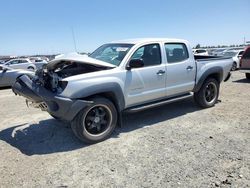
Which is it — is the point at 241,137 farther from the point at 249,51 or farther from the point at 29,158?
the point at 249,51

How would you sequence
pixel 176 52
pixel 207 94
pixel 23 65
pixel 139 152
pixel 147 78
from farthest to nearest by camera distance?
1. pixel 23 65
2. pixel 207 94
3. pixel 176 52
4. pixel 147 78
5. pixel 139 152

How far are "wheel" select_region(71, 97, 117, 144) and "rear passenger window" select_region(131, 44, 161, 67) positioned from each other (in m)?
1.31

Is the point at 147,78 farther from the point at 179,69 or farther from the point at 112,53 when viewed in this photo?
the point at 179,69

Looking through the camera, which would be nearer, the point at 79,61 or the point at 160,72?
the point at 79,61

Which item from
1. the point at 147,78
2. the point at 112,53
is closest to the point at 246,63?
the point at 147,78

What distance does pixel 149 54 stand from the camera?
6.07 m

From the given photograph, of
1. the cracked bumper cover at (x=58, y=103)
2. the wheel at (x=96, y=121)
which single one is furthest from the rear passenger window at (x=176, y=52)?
the cracked bumper cover at (x=58, y=103)

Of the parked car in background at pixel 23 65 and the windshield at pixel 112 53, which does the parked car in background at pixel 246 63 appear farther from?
the parked car in background at pixel 23 65

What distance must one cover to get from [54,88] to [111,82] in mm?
1052

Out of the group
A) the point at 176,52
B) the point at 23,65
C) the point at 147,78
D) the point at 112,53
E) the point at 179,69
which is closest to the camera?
the point at 147,78

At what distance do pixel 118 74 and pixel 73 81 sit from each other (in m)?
0.96

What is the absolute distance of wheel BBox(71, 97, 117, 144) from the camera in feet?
16.2

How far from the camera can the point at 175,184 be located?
3594 mm

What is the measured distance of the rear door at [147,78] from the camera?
5582 millimetres
